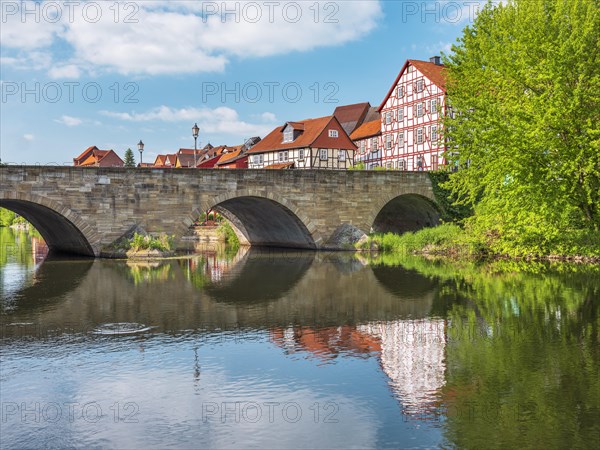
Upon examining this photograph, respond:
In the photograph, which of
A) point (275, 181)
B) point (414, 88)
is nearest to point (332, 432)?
point (275, 181)

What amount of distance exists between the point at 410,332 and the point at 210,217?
57.1 m

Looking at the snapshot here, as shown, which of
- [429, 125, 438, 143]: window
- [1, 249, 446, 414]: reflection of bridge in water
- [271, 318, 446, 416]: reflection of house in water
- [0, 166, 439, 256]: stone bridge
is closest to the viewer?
[271, 318, 446, 416]: reflection of house in water

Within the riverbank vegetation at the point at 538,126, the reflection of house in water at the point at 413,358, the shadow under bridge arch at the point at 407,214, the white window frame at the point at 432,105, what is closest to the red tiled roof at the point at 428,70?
the white window frame at the point at 432,105

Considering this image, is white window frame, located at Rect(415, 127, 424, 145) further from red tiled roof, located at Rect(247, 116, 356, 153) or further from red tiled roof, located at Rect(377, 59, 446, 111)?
red tiled roof, located at Rect(247, 116, 356, 153)

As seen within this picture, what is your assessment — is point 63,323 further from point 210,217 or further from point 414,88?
point 210,217

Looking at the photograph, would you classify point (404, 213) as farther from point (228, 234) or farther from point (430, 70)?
point (430, 70)

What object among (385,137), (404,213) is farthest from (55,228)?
(385,137)

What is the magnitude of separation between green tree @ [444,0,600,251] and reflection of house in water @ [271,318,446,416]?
1468cm

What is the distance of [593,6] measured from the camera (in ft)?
89.4

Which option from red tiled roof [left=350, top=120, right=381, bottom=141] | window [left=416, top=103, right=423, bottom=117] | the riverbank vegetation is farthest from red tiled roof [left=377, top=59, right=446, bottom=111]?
the riverbank vegetation

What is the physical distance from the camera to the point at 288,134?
6569cm

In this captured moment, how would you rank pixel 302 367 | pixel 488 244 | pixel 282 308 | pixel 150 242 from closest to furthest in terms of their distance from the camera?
pixel 302 367
pixel 282 308
pixel 488 244
pixel 150 242

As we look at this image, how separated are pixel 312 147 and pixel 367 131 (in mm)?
10479

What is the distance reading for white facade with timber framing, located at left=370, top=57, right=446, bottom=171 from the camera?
55781 millimetres
